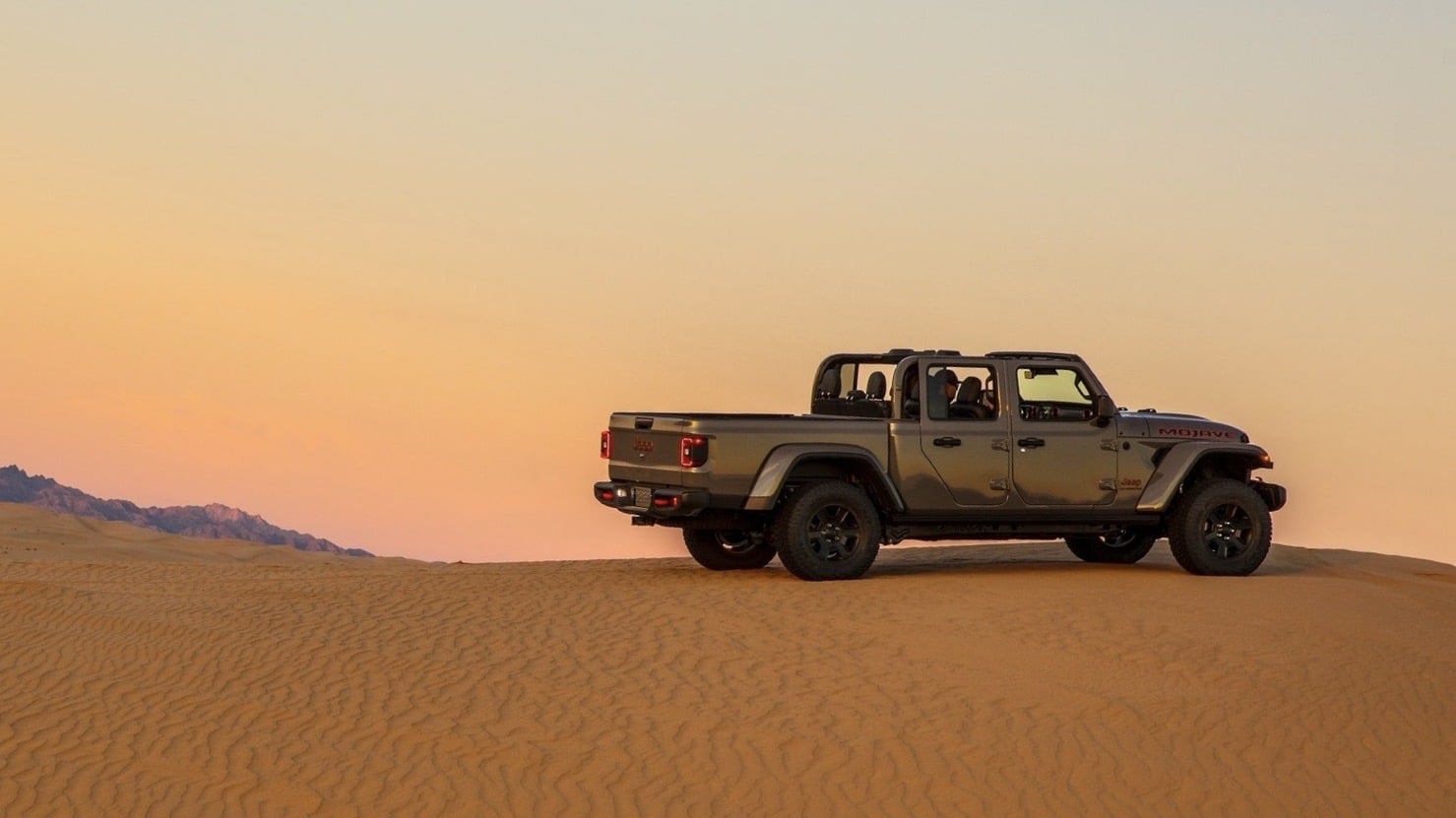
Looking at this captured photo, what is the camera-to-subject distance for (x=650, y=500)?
50.4ft

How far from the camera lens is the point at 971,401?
1630 centimetres

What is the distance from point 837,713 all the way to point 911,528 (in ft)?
16.6

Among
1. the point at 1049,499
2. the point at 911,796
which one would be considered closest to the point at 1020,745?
the point at 911,796

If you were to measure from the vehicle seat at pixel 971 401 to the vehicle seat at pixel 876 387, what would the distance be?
0.70m

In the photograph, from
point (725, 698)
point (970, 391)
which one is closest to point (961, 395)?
point (970, 391)

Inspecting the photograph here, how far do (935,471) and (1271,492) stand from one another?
416 cm

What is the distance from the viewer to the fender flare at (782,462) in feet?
49.4

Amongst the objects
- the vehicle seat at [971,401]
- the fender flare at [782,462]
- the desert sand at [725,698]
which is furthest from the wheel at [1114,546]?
the fender flare at [782,462]

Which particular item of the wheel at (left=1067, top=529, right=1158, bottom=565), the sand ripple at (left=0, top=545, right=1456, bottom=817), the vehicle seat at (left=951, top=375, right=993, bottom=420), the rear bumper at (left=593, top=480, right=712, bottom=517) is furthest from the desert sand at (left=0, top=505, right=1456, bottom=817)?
the wheel at (left=1067, top=529, right=1158, bottom=565)

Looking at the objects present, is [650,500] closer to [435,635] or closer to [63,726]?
[435,635]

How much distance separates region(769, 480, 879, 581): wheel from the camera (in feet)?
50.4

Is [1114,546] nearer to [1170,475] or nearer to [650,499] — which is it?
[1170,475]

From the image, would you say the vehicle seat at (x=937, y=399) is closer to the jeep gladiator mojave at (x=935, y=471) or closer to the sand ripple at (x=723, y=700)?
the jeep gladiator mojave at (x=935, y=471)

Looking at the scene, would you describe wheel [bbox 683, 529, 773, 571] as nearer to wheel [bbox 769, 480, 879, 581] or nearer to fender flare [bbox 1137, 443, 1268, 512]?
wheel [bbox 769, 480, 879, 581]
